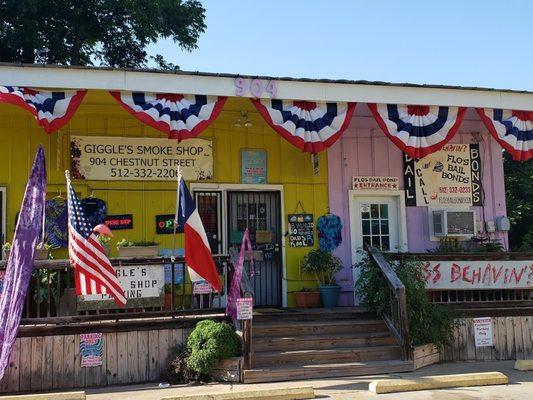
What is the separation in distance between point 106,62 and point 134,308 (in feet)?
57.1

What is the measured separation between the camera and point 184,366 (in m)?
8.10

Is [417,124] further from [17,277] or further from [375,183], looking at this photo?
[17,277]

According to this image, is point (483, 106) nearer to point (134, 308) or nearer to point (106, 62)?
point (134, 308)

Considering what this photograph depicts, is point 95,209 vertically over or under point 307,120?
under

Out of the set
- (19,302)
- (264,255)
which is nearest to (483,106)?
(264,255)

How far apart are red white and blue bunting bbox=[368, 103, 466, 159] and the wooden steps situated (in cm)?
304

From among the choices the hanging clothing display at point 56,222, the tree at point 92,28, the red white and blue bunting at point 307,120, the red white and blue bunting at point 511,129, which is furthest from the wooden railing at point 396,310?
the tree at point 92,28

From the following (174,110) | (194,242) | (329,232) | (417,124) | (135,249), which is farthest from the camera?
(329,232)

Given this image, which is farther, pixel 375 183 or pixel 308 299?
pixel 375 183

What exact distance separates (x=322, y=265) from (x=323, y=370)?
113 inches

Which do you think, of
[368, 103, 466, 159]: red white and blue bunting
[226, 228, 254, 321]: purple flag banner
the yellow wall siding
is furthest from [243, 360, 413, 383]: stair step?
[368, 103, 466, 159]: red white and blue bunting

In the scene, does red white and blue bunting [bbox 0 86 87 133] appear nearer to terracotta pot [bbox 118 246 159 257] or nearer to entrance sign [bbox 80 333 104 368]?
terracotta pot [bbox 118 246 159 257]

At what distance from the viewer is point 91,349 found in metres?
8.19

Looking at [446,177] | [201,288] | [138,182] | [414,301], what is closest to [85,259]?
[201,288]
